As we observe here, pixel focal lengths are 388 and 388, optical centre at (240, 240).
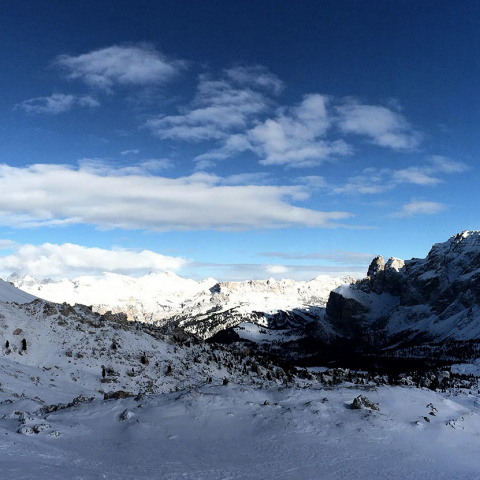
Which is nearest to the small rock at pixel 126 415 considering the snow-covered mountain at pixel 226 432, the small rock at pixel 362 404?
the snow-covered mountain at pixel 226 432

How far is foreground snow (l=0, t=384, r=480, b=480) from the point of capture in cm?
1922

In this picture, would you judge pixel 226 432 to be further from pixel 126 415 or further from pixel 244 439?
pixel 126 415

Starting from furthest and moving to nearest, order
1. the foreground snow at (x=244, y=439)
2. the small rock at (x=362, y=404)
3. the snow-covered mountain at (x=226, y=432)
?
the small rock at (x=362, y=404) → the snow-covered mountain at (x=226, y=432) → the foreground snow at (x=244, y=439)

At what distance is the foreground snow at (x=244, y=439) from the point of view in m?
19.2

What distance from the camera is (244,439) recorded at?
80.0 ft

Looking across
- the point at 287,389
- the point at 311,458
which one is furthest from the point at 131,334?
the point at 311,458

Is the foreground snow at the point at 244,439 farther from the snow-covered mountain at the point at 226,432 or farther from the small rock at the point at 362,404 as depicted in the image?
the small rock at the point at 362,404

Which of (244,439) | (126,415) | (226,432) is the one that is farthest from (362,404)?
(126,415)

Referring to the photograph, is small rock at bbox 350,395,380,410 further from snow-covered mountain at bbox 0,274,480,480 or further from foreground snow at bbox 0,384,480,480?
foreground snow at bbox 0,384,480,480

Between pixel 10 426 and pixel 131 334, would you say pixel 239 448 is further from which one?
pixel 131 334

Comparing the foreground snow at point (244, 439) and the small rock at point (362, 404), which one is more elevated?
the small rock at point (362, 404)

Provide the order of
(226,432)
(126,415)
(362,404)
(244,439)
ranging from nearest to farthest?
(244,439) → (226,432) → (126,415) → (362,404)

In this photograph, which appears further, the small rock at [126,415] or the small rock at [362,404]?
the small rock at [362,404]

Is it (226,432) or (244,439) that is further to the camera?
(226,432)
